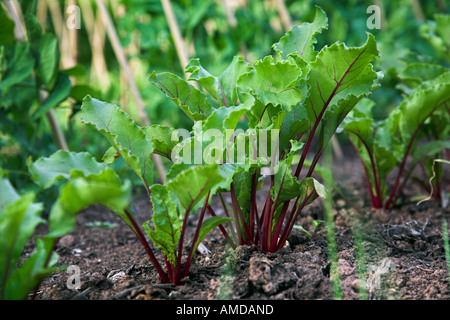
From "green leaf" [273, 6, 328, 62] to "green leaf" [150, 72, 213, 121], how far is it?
23 cm

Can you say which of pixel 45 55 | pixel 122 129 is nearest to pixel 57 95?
pixel 45 55

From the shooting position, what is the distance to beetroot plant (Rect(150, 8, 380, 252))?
0.94 m

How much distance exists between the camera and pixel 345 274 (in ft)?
3.35

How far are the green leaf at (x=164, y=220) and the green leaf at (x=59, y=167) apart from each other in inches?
5.3

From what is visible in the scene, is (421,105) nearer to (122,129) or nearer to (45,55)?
(122,129)

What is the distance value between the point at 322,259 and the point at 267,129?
0.35 meters

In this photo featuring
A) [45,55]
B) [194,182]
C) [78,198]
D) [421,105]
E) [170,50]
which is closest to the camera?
[78,198]

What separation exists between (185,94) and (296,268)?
0.49m

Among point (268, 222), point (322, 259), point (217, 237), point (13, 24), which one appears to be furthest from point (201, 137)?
point (13, 24)

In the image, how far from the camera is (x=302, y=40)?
1130mm

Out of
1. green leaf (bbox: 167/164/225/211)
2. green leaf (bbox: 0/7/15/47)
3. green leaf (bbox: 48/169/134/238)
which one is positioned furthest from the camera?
green leaf (bbox: 0/7/15/47)

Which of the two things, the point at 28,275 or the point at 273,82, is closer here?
the point at 28,275

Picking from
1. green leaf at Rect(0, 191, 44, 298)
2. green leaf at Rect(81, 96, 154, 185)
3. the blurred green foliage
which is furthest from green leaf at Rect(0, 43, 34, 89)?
green leaf at Rect(0, 191, 44, 298)

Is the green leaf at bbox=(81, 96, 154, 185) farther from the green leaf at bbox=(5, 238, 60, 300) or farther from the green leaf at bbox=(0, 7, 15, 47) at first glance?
the green leaf at bbox=(0, 7, 15, 47)
